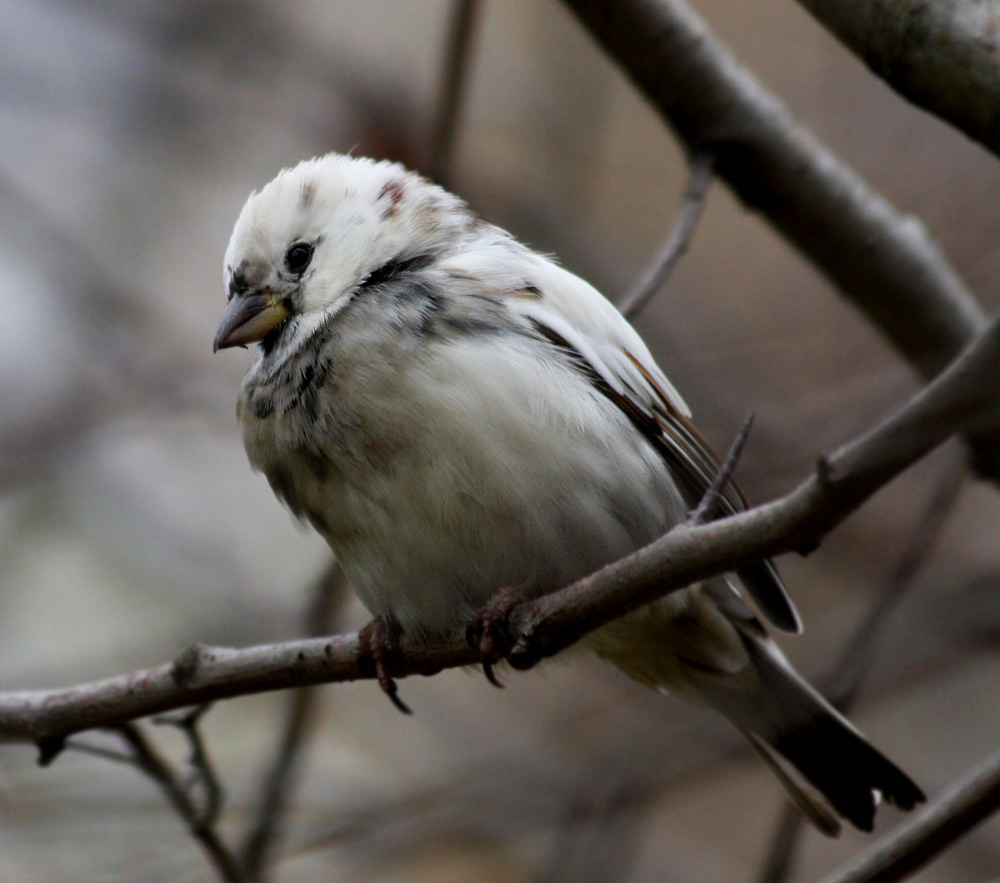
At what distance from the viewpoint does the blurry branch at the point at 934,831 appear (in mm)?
2385

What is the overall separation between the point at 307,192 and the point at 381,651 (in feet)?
4.63

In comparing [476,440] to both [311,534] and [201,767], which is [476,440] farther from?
[311,534]

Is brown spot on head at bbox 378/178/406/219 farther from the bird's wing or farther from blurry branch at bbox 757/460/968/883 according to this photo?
blurry branch at bbox 757/460/968/883

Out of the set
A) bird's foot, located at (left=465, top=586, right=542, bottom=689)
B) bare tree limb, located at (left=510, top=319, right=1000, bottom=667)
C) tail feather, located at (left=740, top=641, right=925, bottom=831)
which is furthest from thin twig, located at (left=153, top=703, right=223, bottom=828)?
tail feather, located at (left=740, top=641, right=925, bottom=831)

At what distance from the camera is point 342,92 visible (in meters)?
5.93

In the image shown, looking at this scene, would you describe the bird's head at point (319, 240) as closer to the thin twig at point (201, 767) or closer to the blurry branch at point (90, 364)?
the thin twig at point (201, 767)

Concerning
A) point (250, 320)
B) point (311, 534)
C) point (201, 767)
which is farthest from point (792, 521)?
point (311, 534)

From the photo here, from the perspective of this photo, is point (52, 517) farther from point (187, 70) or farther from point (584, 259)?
point (584, 259)

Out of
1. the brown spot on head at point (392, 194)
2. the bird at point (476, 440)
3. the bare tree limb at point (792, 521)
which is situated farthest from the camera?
the brown spot on head at point (392, 194)

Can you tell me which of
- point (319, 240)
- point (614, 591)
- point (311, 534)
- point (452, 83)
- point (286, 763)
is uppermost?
point (452, 83)

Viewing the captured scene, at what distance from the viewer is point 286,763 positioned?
368 cm

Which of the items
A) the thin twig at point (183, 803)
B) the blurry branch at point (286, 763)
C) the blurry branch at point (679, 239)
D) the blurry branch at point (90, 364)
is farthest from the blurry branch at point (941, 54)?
the blurry branch at point (90, 364)

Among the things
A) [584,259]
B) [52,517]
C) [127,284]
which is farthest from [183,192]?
[584,259]

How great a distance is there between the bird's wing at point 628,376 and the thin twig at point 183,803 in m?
1.42
